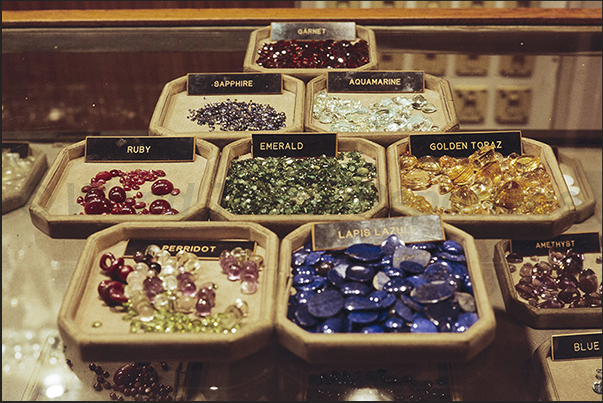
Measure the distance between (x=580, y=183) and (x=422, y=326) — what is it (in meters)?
0.87

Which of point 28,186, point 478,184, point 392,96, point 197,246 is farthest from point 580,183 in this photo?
point 28,186

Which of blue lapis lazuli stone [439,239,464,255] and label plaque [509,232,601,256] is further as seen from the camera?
label plaque [509,232,601,256]

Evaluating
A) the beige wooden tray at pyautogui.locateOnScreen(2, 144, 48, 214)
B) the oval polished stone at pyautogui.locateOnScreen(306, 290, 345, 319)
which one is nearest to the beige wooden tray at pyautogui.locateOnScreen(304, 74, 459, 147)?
the oval polished stone at pyautogui.locateOnScreen(306, 290, 345, 319)

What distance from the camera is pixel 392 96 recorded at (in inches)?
70.7

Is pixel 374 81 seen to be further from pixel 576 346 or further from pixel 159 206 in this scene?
pixel 576 346

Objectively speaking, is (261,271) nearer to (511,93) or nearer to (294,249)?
(294,249)

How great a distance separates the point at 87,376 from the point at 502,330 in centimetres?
81

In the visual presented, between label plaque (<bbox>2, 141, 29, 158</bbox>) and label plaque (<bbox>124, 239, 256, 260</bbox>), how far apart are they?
1.92 feet

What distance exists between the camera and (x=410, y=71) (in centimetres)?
182

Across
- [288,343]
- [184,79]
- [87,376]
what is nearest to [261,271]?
[288,343]

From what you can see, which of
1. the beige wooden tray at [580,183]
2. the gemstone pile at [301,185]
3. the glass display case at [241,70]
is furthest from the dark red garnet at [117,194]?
the beige wooden tray at [580,183]

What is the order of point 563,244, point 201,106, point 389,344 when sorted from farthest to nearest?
point 201,106
point 563,244
point 389,344

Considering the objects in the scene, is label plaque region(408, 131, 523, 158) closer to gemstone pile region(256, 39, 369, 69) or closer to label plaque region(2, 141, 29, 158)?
gemstone pile region(256, 39, 369, 69)

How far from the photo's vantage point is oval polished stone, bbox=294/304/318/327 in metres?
1.02
